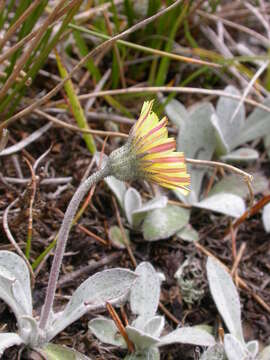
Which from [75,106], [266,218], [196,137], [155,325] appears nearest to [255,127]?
[196,137]

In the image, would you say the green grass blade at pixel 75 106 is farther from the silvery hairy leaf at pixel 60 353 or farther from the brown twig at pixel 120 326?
the silvery hairy leaf at pixel 60 353

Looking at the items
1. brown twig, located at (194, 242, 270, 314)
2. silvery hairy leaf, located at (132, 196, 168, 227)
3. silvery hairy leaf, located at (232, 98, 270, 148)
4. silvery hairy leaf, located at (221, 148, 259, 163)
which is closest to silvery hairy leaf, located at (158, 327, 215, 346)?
brown twig, located at (194, 242, 270, 314)

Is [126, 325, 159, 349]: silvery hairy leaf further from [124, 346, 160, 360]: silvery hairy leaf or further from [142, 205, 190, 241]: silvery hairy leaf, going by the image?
[142, 205, 190, 241]: silvery hairy leaf

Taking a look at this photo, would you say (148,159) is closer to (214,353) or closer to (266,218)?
→ (214,353)

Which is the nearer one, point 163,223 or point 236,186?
point 163,223

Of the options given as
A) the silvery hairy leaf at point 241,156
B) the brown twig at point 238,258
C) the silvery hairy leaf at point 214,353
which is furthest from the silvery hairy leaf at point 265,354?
the silvery hairy leaf at point 241,156
